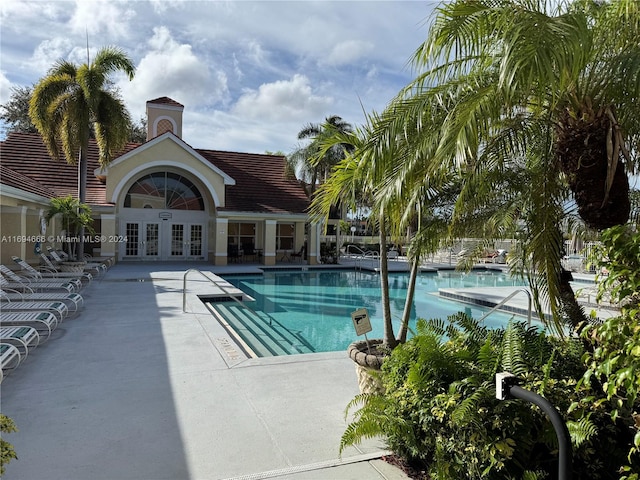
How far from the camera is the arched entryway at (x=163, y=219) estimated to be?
2456 centimetres

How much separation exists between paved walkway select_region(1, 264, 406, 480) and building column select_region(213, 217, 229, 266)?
15.9m

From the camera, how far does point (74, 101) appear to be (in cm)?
1825

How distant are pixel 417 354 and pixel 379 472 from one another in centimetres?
112

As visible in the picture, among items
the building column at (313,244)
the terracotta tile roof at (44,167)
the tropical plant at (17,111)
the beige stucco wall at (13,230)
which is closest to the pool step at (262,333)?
the beige stucco wall at (13,230)

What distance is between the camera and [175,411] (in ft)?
16.9

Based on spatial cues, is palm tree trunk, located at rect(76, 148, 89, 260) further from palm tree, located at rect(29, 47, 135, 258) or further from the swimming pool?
the swimming pool

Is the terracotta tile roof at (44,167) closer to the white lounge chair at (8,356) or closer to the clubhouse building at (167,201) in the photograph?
the clubhouse building at (167,201)

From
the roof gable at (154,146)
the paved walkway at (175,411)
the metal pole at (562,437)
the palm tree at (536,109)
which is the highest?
the roof gable at (154,146)

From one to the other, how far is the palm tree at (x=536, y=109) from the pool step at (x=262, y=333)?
587 centimetres

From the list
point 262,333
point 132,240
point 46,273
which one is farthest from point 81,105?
point 262,333

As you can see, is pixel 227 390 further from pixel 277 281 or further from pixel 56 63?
pixel 56 63

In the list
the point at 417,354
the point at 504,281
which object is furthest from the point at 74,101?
the point at 504,281

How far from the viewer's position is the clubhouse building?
915 inches

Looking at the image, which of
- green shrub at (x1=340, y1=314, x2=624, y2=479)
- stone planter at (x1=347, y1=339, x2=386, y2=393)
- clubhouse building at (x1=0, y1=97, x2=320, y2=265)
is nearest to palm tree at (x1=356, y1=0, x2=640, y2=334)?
green shrub at (x1=340, y1=314, x2=624, y2=479)
